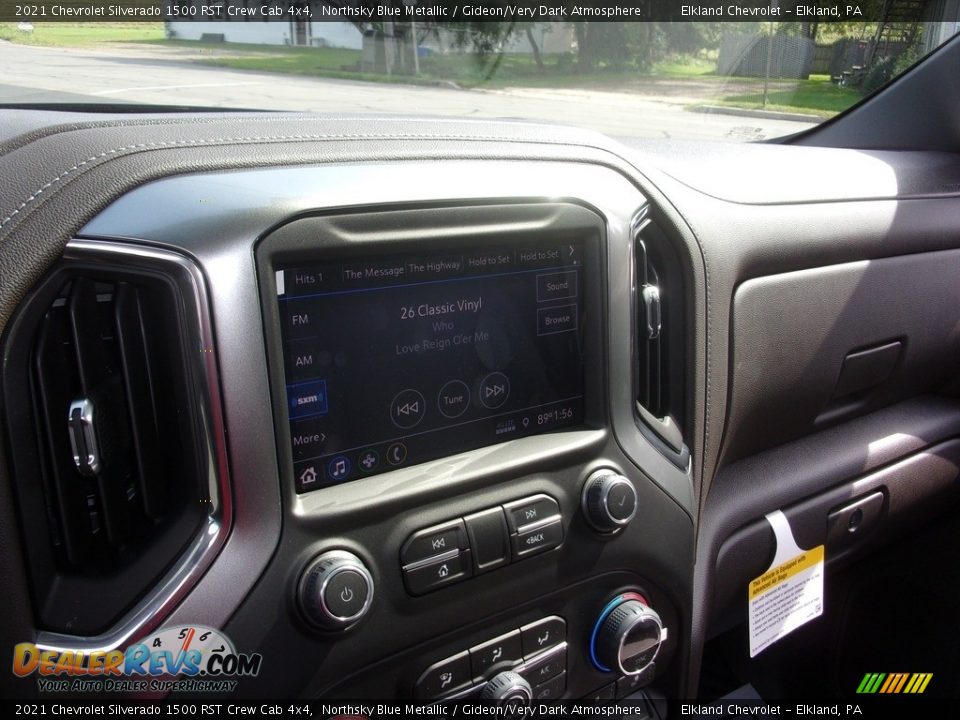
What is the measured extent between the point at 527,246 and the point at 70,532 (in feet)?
2.64

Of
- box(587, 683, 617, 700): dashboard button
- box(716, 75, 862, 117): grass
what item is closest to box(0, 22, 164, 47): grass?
box(587, 683, 617, 700): dashboard button

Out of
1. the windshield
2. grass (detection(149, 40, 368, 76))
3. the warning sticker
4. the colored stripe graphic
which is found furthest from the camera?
the colored stripe graphic

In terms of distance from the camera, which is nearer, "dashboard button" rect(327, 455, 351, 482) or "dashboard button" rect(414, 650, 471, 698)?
"dashboard button" rect(327, 455, 351, 482)

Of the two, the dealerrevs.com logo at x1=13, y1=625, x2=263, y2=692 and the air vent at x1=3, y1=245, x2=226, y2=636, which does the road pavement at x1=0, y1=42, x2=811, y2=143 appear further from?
the dealerrevs.com logo at x1=13, y1=625, x2=263, y2=692

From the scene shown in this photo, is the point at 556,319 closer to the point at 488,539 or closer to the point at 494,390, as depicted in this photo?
the point at 494,390

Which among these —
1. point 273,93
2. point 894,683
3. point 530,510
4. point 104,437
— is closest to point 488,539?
point 530,510

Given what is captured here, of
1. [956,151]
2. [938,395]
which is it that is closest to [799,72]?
[956,151]

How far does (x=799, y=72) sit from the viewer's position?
2.61 metres

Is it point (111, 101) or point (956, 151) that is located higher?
point (111, 101)

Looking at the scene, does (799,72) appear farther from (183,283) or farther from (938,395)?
(183,283)

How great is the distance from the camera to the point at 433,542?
130 centimetres

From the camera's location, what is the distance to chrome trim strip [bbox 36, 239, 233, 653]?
1035 mm

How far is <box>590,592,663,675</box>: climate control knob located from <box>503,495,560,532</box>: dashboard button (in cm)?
27

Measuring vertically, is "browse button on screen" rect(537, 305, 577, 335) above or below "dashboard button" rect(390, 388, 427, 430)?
above
